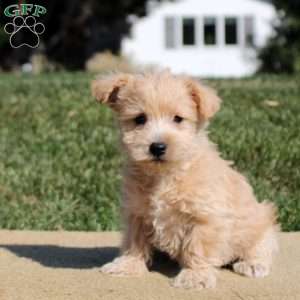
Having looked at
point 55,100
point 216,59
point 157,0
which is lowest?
point 216,59

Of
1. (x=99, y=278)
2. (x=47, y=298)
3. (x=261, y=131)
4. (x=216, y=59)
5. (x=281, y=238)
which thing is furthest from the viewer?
(x=216, y=59)

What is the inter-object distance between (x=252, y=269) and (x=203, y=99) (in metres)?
1.21

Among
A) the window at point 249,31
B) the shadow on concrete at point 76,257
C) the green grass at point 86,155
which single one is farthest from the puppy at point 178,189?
the window at point 249,31

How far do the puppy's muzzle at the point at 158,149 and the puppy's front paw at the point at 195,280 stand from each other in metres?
0.79

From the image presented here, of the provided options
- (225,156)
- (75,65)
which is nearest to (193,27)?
(75,65)

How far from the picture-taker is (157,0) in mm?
35531

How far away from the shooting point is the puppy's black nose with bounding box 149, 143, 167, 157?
5.22m

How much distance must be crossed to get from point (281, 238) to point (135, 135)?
6.78 ft

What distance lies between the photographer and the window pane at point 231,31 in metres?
38.9

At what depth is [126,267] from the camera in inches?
215

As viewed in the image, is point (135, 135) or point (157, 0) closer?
point (135, 135)

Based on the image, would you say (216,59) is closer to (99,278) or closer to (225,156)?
(225,156)

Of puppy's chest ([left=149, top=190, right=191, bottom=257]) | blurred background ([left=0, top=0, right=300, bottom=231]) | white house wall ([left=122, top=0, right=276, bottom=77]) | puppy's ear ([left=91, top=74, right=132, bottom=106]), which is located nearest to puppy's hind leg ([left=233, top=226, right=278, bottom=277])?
puppy's chest ([left=149, top=190, right=191, bottom=257])

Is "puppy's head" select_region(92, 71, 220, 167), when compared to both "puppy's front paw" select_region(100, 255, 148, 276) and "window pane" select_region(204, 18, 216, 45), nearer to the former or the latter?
"puppy's front paw" select_region(100, 255, 148, 276)
